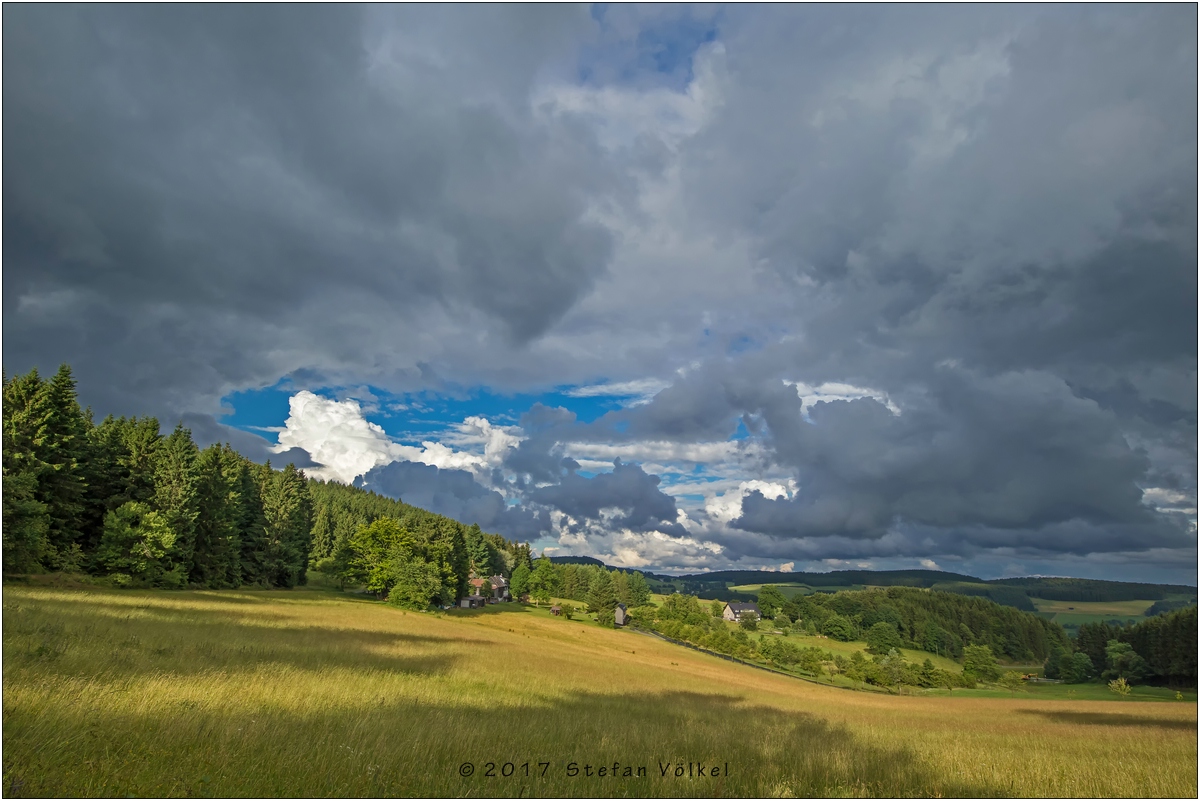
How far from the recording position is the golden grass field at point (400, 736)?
7.88 metres

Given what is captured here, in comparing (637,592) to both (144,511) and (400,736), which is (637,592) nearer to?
(144,511)

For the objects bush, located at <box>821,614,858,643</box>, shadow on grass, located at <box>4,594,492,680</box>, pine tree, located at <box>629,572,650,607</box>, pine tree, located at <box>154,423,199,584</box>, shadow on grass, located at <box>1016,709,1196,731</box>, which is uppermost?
pine tree, located at <box>154,423,199,584</box>

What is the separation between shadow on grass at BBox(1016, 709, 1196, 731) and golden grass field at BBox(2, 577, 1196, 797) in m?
5.01

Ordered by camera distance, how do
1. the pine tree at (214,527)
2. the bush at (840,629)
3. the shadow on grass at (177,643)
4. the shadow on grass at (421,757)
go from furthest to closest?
the bush at (840,629) → the pine tree at (214,527) → the shadow on grass at (177,643) → the shadow on grass at (421,757)

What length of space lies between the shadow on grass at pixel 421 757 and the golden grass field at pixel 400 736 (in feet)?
0.13

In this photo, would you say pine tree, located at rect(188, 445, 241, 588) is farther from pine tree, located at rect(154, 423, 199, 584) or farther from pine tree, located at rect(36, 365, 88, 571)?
pine tree, located at rect(36, 365, 88, 571)

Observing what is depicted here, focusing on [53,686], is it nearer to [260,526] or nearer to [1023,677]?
[260,526]

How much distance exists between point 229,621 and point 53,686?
22253 mm

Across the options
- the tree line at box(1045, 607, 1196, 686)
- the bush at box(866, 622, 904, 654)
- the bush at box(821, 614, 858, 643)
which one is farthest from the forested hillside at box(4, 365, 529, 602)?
the tree line at box(1045, 607, 1196, 686)

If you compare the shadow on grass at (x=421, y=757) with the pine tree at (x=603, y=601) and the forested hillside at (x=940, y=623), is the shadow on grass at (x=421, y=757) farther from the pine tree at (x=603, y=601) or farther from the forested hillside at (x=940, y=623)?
the forested hillside at (x=940, y=623)

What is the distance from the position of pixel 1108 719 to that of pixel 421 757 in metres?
43.7

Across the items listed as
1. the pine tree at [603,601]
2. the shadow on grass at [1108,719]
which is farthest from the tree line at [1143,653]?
the pine tree at [603,601]

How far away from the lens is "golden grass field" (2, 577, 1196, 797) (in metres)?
7.88

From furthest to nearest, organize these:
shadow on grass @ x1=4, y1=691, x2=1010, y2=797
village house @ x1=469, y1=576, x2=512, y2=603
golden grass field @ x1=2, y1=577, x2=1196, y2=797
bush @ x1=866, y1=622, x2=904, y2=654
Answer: village house @ x1=469, y1=576, x2=512, y2=603 < bush @ x1=866, y1=622, x2=904, y2=654 < golden grass field @ x1=2, y1=577, x2=1196, y2=797 < shadow on grass @ x1=4, y1=691, x2=1010, y2=797
